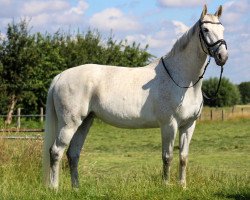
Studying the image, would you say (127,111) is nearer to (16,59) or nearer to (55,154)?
(55,154)

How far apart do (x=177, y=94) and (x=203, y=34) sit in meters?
0.87

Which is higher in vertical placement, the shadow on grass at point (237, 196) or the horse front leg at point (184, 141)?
the horse front leg at point (184, 141)

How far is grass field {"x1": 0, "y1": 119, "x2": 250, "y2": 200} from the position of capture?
643 cm

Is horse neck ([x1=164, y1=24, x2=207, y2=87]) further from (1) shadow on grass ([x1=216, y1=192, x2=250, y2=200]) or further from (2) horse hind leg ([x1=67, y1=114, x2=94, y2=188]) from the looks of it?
(1) shadow on grass ([x1=216, y1=192, x2=250, y2=200])

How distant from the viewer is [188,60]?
23.4 feet

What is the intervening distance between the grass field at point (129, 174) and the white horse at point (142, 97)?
574mm

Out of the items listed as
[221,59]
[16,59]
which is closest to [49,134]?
[221,59]

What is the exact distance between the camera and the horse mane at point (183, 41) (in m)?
7.04

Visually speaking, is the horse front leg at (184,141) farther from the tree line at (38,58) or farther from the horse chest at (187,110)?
the tree line at (38,58)

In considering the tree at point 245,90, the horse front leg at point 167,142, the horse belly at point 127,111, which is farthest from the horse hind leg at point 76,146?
the tree at point 245,90

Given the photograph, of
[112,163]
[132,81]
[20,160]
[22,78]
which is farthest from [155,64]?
[22,78]

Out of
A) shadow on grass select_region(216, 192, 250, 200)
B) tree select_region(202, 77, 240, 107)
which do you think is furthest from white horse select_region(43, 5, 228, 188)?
tree select_region(202, 77, 240, 107)

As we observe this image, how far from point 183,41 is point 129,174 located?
9.43ft

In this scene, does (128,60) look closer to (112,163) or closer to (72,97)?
(112,163)
